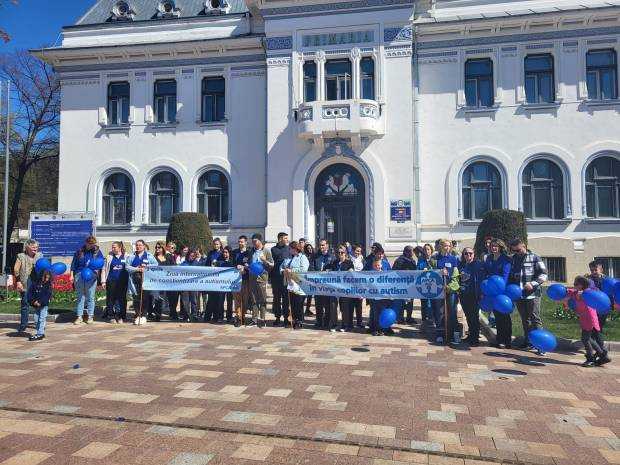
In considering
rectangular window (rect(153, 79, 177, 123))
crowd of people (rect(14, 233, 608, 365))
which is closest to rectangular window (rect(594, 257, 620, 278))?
crowd of people (rect(14, 233, 608, 365))

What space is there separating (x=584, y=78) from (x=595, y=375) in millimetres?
15363

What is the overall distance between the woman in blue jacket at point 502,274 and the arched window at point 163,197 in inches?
608

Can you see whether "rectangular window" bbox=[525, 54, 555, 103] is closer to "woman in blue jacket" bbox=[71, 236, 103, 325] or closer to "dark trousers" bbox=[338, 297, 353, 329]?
"dark trousers" bbox=[338, 297, 353, 329]

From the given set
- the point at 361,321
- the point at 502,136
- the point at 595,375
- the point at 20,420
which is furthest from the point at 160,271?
the point at 502,136

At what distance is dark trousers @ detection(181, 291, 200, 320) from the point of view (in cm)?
1164

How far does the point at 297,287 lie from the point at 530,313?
4.71m

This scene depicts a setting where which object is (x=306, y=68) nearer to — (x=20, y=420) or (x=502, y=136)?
(x=502, y=136)

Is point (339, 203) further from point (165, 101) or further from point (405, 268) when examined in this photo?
point (165, 101)

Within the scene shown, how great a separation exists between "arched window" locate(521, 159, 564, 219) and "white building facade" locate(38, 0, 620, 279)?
0.17 ft

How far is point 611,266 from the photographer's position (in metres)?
17.8

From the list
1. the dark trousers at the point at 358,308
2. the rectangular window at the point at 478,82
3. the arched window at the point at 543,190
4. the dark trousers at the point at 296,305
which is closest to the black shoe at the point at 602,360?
the dark trousers at the point at 358,308

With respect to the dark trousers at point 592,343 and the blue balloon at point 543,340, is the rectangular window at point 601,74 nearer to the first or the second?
the dark trousers at point 592,343

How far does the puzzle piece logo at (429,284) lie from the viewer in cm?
958

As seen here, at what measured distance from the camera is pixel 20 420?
4.89m
